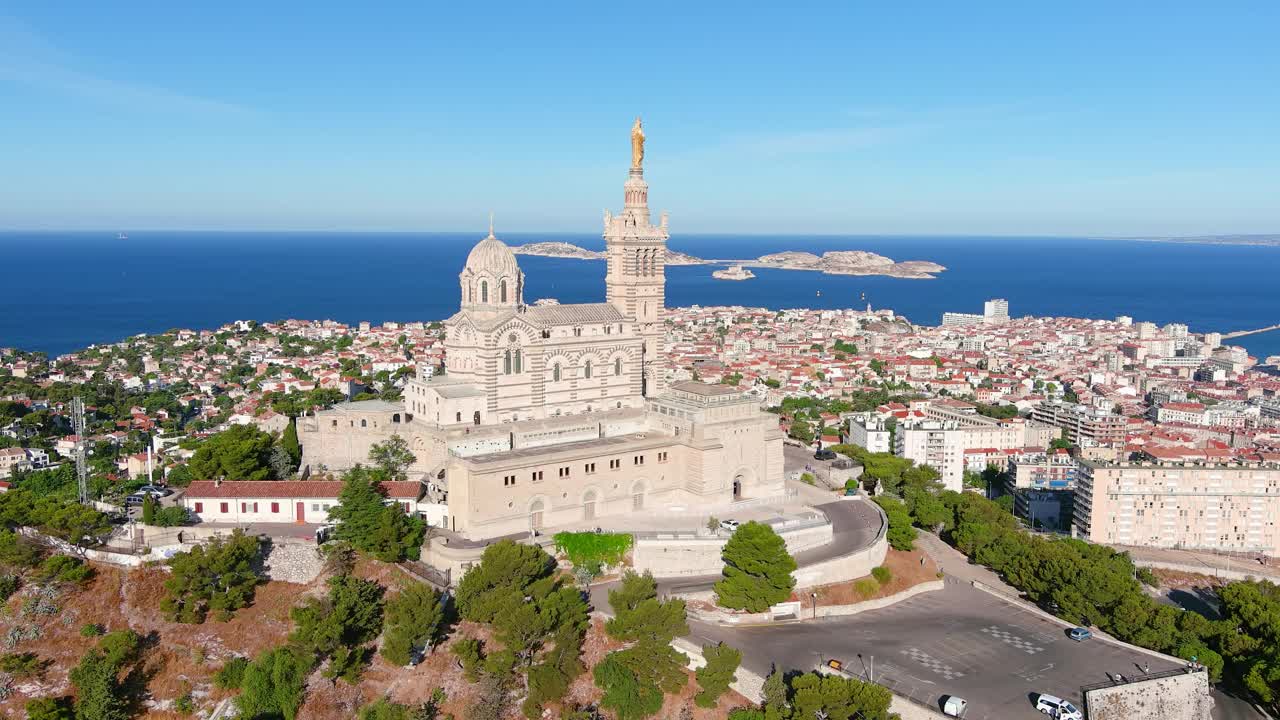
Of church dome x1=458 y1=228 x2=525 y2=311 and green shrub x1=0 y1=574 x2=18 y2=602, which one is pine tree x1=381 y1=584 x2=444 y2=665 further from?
church dome x1=458 y1=228 x2=525 y2=311

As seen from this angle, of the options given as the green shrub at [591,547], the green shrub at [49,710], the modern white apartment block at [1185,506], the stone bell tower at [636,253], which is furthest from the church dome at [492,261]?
the modern white apartment block at [1185,506]

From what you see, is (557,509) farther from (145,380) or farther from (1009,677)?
(145,380)

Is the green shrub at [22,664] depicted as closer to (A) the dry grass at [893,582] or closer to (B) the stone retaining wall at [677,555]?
(B) the stone retaining wall at [677,555]

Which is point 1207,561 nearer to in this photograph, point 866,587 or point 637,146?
point 866,587

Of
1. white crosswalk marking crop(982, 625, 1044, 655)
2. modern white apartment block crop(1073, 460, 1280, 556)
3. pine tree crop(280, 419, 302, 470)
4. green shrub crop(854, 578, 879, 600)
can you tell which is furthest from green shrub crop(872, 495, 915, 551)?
pine tree crop(280, 419, 302, 470)

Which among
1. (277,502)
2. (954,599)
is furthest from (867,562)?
(277,502)

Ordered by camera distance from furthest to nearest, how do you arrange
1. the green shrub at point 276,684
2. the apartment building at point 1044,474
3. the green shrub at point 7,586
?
the apartment building at point 1044,474, the green shrub at point 7,586, the green shrub at point 276,684
